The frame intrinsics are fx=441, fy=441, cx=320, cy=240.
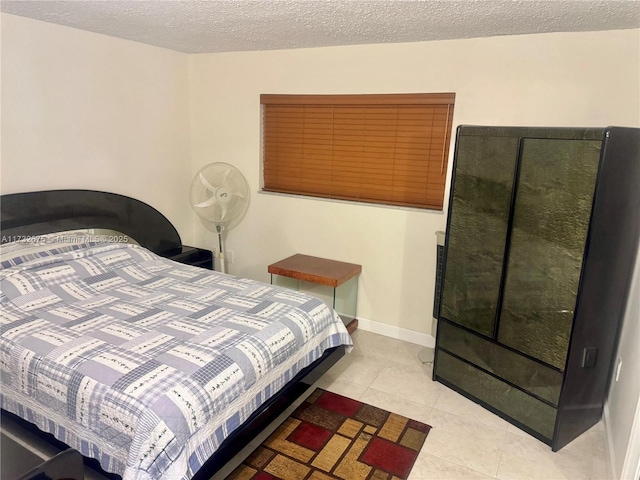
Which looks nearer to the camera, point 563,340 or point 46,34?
point 563,340

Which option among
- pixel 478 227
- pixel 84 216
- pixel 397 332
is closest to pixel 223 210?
pixel 84 216

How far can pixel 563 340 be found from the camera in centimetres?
227

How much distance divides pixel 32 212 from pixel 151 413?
2037 millimetres

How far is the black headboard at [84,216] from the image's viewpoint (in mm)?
2877

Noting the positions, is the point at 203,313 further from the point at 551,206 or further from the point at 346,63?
the point at 346,63

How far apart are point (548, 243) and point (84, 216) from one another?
3.11m

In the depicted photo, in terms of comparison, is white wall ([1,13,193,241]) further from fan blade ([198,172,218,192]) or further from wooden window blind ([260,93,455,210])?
wooden window blind ([260,93,455,210])

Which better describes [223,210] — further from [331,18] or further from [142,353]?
[142,353]

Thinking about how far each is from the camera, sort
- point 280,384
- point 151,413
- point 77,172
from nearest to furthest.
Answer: point 151,413, point 280,384, point 77,172

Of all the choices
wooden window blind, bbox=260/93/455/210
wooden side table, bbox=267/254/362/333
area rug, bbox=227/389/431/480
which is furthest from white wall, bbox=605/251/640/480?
wooden side table, bbox=267/254/362/333

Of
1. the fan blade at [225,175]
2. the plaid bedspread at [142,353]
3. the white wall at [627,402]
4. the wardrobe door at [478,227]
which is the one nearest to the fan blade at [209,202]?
the fan blade at [225,175]

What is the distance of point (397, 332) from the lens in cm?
363

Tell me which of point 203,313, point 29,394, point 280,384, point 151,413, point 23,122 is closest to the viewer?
point 151,413

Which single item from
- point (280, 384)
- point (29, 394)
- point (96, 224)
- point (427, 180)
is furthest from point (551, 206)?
point (96, 224)
